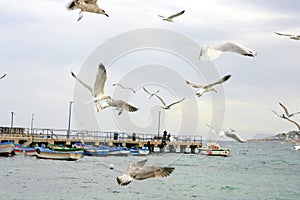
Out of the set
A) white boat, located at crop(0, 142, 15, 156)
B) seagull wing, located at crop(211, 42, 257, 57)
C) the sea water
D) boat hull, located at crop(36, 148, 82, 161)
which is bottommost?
the sea water

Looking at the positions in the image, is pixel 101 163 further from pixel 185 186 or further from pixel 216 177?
pixel 185 186

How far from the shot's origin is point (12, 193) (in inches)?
1169

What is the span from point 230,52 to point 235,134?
4154 millimetres

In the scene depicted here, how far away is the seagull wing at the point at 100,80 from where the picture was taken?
1329 cm

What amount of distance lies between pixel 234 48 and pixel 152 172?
3180mm

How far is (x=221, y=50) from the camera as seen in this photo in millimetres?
11562

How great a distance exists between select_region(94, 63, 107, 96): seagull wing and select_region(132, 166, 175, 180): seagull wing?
2.42 m

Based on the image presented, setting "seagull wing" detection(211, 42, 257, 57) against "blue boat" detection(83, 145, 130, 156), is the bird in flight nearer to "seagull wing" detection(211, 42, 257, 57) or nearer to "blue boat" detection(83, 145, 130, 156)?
"seagull wing" detection(211, 42, 257, 57)

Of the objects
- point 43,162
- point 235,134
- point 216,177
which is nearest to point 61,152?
point 43,162

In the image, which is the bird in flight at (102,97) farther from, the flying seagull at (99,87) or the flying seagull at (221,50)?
the flying seagull at (221,50)

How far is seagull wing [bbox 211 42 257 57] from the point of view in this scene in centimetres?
1032

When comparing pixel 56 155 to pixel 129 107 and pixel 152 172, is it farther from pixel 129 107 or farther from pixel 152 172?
pixel 152 172

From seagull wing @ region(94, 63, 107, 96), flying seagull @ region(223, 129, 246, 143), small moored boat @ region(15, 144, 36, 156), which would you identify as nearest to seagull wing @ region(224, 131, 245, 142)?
flying seagull @ region(223, 129, 246, 143)

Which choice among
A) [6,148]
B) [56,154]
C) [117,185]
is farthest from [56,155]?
[117,185]
